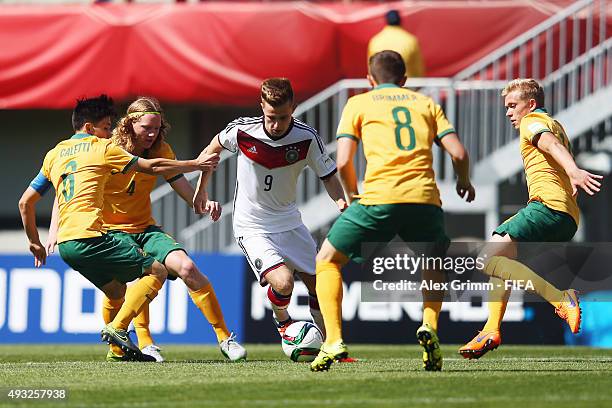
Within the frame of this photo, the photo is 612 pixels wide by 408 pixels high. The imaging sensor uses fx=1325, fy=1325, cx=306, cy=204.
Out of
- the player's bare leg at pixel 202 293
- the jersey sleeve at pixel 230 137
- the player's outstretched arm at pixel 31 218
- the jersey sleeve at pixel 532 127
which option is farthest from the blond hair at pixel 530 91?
the player's outstretched arm at pixel 31 218

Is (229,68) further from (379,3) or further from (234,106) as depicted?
(379,3)

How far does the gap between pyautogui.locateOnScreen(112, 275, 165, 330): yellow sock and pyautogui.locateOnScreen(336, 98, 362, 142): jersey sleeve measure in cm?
260

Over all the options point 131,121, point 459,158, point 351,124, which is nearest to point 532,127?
point 459,158

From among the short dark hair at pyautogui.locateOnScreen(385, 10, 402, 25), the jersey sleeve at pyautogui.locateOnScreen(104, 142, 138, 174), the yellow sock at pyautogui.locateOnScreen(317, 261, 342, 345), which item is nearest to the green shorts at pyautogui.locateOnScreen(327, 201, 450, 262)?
the yellow sock at pyautogui.locateOnScreen(317, 261, 342, 345)

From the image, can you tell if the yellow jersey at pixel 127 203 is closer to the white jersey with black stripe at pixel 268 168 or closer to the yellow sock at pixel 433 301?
the white jersey with black stripe at pixel 268 168

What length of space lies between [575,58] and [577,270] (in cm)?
340

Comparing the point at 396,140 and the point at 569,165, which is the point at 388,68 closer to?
the point at 396,140

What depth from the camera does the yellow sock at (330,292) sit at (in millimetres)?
8156

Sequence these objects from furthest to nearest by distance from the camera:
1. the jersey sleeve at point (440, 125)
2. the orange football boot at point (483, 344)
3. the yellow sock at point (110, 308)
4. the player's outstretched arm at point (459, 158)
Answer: the yellow sock at point (110, 308) < the orange football boot at point (483, 344) < the jersey sleeve at point (440, 125) < the player's outstretched arm at point (459, 158)

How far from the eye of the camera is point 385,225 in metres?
8.01

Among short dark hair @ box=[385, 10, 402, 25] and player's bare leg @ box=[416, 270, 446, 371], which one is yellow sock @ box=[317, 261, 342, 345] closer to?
player's bare leg @ box=[416, 270, 446, 371]

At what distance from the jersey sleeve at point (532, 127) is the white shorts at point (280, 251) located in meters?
1.83

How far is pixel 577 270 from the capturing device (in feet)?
45.4

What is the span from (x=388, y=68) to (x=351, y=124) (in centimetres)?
44
